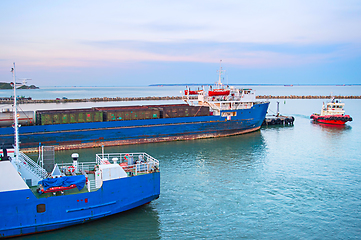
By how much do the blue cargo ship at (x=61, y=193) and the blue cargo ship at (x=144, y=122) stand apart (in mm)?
12145

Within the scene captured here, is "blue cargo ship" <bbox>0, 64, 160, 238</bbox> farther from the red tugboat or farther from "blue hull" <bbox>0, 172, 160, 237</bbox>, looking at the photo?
the red tugboat

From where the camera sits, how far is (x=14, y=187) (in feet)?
32.5

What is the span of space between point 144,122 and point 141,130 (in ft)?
2.79

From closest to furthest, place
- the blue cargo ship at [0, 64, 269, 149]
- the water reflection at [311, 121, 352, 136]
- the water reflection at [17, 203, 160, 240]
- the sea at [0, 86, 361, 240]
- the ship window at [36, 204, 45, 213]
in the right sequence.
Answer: the ship window at [36, 204, 45, 213] → the water reflection at [17, 203, 160, 240] → the sea at [0, 86, 361, 240] → the blue cargo ship at [0, 64, 269, 149] → the water reflection at [311, 121, 352, 136]

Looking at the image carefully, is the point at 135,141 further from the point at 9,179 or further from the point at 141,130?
the point at 9,179

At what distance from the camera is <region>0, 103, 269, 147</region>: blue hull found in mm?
23516

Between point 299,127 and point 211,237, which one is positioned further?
point 299,127

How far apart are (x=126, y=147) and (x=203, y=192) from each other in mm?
12516

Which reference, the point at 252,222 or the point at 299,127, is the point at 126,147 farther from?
the point at 299,127

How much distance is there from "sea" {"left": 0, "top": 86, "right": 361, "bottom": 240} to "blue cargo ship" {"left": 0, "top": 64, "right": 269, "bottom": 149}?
1.53m

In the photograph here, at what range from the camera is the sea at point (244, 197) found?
1151 cm

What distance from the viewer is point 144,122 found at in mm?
27359

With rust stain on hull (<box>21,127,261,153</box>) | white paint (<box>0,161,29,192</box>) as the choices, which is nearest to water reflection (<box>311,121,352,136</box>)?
rust stain on hull (<box>21,127,261,153</box>)

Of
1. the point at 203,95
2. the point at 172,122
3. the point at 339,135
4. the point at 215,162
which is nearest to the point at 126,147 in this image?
the point at 172,122
